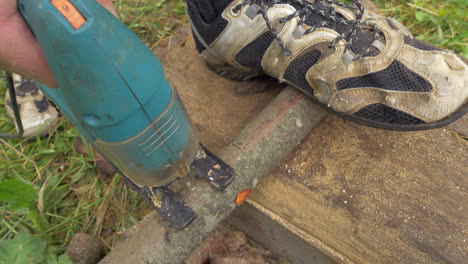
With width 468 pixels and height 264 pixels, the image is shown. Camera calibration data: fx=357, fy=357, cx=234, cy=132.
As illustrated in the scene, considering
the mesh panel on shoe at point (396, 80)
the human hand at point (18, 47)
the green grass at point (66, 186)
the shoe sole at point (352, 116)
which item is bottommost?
the green grass at point (66, 186)

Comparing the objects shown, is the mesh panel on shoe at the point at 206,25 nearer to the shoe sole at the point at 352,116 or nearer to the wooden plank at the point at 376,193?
the shoe sole at the point at 352,116

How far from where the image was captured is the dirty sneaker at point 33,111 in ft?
5.30

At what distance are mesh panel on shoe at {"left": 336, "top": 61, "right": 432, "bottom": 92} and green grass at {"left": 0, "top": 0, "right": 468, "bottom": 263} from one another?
924 millimetres

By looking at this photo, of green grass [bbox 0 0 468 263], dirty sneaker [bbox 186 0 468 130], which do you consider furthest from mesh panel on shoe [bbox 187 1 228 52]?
green grass [bbox 0 0 468 263]

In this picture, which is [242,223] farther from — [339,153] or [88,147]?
[88,147]

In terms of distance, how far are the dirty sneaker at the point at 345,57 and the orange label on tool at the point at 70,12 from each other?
0.53m

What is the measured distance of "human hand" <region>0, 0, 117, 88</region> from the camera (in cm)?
61

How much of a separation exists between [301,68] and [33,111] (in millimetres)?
1294

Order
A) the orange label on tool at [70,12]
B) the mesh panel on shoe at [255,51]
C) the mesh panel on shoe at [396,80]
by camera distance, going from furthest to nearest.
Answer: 1. the mesh panel on shoe at [255,51]
2. the mesh panel on shoe at [396,80]
3. the orange label on tool at [70,12]

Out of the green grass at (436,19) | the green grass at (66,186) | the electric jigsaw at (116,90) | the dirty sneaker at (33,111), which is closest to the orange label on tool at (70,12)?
the electric jigsaw at (116,90)

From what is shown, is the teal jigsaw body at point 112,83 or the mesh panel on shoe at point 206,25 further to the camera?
the mesh panel on shoe at point 206,25

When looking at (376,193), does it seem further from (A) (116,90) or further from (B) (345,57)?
(A) (116,90)

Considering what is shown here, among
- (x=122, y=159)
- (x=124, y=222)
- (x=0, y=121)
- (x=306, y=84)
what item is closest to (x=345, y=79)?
(x=306, y=84)

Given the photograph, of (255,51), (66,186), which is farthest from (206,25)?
(66,186)
